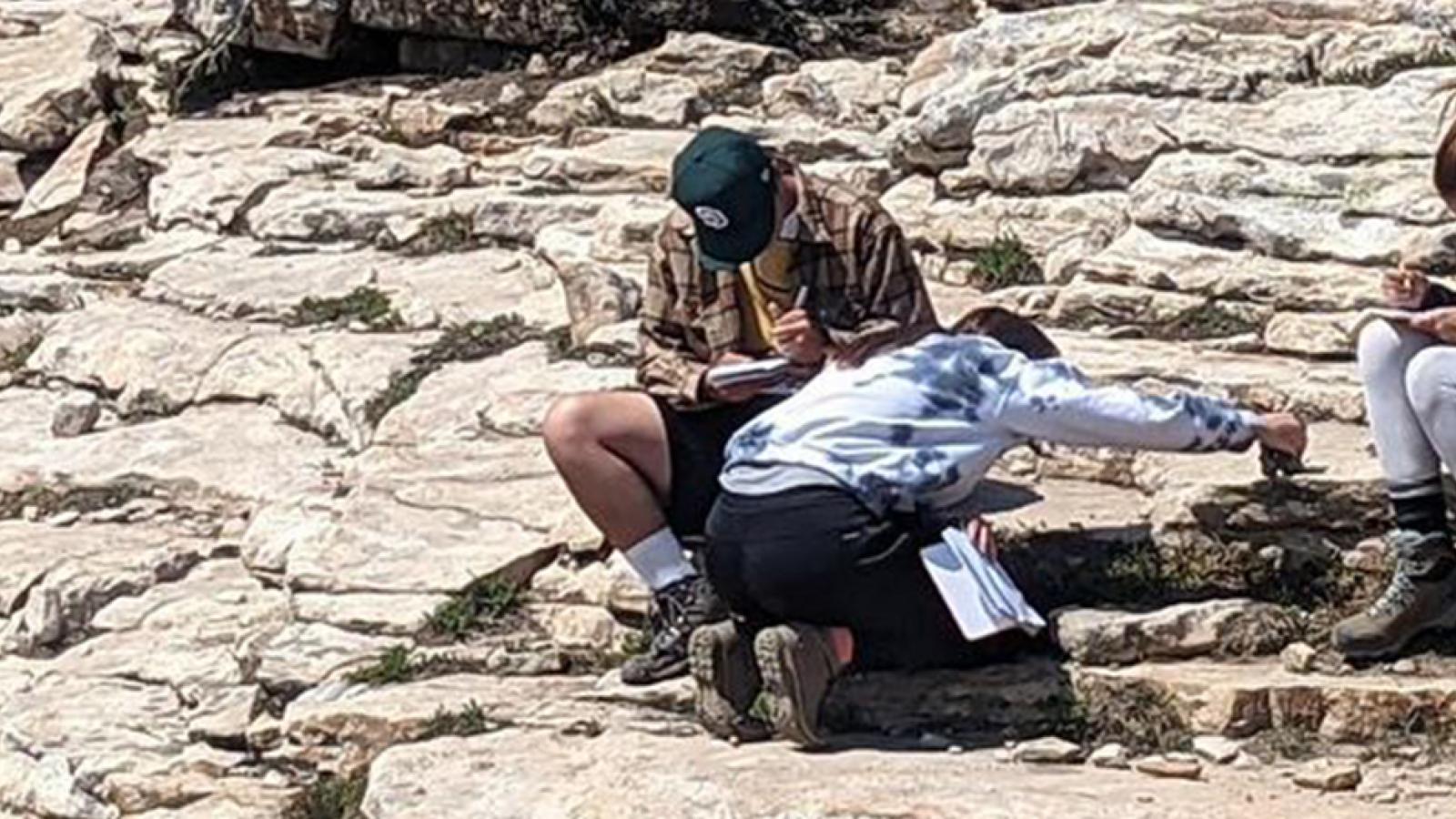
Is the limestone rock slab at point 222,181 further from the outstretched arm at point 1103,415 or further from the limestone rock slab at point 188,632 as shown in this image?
the outstretched arm at point 1103,415

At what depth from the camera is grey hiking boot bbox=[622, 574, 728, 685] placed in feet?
21.3

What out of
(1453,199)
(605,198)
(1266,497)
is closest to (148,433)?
(605,198)

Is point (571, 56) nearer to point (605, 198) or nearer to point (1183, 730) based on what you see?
point (605, 198)

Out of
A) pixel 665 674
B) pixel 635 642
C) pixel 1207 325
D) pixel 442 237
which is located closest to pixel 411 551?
pixel 635 642

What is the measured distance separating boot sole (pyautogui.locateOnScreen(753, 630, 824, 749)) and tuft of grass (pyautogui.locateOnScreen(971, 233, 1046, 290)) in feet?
9.55

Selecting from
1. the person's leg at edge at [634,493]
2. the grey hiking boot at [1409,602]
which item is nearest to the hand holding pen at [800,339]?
the person's leg at edge at [634,493]

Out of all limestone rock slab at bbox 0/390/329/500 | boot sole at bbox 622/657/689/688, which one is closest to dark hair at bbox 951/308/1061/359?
boot sole at bbox 622/657/689/688

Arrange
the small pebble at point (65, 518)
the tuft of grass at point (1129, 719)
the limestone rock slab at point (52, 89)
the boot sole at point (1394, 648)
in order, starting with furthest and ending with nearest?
the limestone rock slab at point (52, 89) < the small pebble at point (65, 518) < the boot sole at point (1394, 648) < the tuft of grass at point (1129, 719)

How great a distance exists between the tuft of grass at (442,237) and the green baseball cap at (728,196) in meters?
3.63

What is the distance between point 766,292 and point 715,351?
0.18 meters

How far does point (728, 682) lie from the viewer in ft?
19.9

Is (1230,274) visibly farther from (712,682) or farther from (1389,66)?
(712,682)

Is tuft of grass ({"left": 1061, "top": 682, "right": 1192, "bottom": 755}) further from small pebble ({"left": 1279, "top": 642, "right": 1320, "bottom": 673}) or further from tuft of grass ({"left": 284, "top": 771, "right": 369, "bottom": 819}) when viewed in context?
tuft of grass ({"left": 284, "top": 771, "right": 369, "bottom": 819})

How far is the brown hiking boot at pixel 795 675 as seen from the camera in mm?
5914
